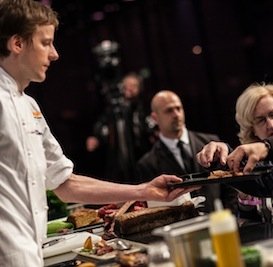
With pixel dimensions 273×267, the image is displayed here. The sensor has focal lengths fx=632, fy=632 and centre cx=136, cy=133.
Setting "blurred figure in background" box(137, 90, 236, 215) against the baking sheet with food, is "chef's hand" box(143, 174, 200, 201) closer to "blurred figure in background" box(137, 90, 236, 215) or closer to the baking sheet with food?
the baking sheet with food

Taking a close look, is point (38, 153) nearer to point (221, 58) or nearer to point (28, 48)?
point (28, 48)

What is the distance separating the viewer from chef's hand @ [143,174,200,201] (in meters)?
2.18

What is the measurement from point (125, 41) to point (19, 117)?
553 cm

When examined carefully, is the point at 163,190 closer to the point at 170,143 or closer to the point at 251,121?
the point at 251,121

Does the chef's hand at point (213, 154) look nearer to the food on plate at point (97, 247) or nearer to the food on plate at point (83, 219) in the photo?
the food on plate at point (97, 247)

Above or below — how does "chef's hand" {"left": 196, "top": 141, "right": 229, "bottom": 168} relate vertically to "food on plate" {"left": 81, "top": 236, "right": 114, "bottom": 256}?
above

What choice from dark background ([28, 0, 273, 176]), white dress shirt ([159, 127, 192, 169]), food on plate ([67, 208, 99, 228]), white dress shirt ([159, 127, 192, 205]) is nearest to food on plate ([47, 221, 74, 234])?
food on plate ([67, 208, 99, 228])

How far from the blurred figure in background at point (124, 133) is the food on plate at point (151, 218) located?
3.40m

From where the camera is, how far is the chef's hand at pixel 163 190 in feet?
7.16

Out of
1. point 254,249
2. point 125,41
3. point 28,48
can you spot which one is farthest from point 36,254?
point 125,41

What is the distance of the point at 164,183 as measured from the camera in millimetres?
2203

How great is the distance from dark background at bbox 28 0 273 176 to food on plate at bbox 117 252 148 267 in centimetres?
475

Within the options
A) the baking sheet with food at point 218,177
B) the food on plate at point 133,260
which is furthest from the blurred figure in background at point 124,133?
the food on plate at point 133,260

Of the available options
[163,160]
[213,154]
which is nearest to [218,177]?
[213,154]
